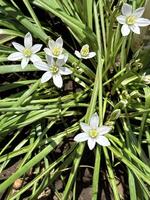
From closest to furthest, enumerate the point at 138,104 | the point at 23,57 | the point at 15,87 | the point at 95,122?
the point at 95,122 < the point at 23,57 < the point at 138,104 < the point at 15,87

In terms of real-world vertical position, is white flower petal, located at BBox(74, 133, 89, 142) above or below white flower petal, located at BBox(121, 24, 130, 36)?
below

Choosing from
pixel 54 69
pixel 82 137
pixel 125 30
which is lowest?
pixel 82 137

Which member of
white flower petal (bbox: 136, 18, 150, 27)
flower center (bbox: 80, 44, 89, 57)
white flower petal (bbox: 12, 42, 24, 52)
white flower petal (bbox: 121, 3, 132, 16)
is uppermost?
white flower petal (bbox: 121, 3, 132, 16)

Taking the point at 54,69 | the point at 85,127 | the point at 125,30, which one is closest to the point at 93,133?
the point at 85,127

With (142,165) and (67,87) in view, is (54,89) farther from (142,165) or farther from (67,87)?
(142,165)

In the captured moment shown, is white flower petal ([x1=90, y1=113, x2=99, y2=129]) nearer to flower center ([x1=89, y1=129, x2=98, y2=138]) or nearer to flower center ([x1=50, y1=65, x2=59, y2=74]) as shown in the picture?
flower center ([x1=89, y1=129, x2=98, y2=138])

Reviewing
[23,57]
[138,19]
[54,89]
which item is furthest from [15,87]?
[138,19]

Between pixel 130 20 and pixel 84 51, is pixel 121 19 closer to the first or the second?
pixel 130 20

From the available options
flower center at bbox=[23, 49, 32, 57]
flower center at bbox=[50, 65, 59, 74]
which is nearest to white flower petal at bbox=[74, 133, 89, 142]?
flower center at bbox=[50, 65, 59, 74]

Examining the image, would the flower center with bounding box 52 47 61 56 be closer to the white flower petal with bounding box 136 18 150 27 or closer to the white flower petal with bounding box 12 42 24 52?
the white flower petal with bounding box 12 42 24 52

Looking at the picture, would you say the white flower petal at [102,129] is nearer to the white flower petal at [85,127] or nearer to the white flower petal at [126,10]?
the white flower petal at [85,127]

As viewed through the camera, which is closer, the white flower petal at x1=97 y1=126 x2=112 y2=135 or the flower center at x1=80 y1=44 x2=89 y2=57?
the white flower petal at x1=97 y1=126 x2=112 y2=135
